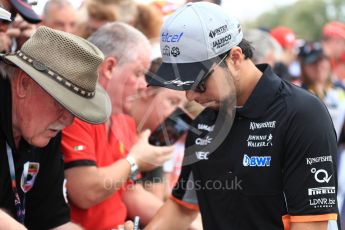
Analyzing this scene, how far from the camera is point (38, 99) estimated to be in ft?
9.65

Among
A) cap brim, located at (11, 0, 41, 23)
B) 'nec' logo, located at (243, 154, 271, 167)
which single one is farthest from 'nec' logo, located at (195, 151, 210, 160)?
cap brim, located at (11, 0, 41, 23)

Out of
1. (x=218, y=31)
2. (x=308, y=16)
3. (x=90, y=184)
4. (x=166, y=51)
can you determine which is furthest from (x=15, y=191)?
(x=308, y=16)

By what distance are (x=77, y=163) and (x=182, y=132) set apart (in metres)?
1.11

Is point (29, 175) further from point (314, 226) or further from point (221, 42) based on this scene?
point (314, 226)

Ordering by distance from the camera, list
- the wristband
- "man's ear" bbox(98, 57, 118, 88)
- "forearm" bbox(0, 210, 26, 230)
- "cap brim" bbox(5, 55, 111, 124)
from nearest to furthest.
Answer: "forearm" bbox(0, 210, 26, 230)
"cap brim" bbox(5, 55, 111, 124)
the wristband
"man's ear" bbox(98, 57, 118, 88)

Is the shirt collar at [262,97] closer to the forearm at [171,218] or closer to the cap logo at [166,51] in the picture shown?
the cap logo at [166,51]

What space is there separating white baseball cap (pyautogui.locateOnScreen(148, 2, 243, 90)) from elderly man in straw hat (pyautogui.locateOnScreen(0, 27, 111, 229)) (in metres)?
0.38

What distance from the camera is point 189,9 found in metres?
2.86

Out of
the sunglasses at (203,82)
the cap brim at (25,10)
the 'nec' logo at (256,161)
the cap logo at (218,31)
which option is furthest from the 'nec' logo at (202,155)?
the cap brim at (25,10)

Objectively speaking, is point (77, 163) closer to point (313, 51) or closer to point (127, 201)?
point (127, 201)

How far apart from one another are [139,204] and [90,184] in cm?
71

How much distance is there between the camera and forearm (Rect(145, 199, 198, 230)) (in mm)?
3414

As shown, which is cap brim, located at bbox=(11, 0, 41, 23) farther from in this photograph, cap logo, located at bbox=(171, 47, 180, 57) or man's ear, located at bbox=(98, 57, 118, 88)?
cap logo, located at bbox=(171, 47, 180, 57)

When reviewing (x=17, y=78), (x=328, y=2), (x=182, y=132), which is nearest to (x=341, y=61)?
(x=182, y=132)
